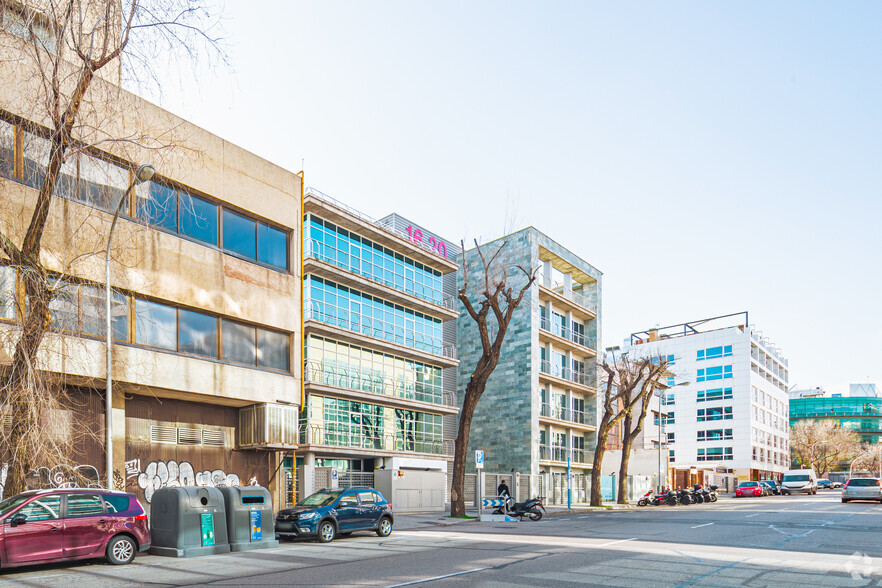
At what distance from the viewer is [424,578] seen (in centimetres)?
1148

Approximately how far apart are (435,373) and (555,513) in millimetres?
9554

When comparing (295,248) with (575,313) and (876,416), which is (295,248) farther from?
(876,416)

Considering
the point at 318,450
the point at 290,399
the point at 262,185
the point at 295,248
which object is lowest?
the point at 318,450

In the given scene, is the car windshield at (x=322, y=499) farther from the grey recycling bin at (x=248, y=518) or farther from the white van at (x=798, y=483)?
the white van at (x=798, y=483)

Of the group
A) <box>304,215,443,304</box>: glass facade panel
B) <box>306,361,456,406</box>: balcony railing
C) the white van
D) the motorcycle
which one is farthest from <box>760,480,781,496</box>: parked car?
the motorcycle

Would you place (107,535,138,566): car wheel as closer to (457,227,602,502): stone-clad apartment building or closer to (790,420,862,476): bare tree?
(457,227,602,502): stone-clad apartment building

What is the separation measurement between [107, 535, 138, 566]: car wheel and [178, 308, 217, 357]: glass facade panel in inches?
310

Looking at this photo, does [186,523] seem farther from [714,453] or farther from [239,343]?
[714,453]

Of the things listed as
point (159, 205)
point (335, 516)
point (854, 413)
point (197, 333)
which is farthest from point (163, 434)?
point (854, 413)

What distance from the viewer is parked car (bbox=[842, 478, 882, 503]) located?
148ft

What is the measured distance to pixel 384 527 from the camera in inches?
819

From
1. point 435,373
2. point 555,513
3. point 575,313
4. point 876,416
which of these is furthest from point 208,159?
point 876,416

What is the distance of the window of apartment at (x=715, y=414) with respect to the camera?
91812mm

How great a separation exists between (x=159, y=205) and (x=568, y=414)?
3584 centimetres
